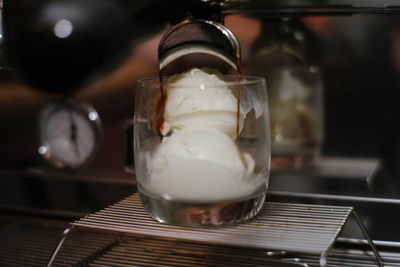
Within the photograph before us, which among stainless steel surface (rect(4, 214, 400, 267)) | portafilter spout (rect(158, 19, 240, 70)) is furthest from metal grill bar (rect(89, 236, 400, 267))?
portafilter spout (rect(158, 19, 240, 70))

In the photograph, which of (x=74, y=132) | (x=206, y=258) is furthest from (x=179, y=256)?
(x=74, y=132)

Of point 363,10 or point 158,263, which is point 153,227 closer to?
point 158,263

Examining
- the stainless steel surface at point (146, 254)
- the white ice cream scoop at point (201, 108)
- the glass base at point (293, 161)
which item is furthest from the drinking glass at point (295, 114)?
the white ice cream scoop at point (201, 108)

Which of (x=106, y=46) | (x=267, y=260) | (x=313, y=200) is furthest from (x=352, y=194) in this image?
(x=106, y=46)

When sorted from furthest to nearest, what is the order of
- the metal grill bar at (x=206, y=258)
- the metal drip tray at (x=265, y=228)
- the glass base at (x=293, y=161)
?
the glass base at (x=293, y=161) < the metal grill bar at (x=206, y=258) < the metal drip tray at (x=265, y=228)

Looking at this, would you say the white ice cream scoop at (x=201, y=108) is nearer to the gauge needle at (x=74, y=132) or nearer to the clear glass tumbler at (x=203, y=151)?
the clear glass tumbler at (x=203, y=151)

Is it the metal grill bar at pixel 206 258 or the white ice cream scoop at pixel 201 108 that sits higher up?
the white ice cream scoop at pixel 201 108
